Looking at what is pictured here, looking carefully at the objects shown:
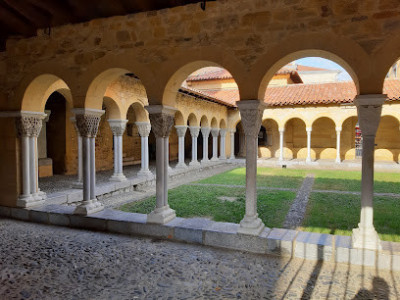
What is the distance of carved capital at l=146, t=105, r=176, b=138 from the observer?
18.4 feet

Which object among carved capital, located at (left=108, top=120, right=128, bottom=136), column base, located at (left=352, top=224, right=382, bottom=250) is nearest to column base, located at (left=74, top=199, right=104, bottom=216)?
column base, located at (left=352, top=224, right=382, bottom=250)

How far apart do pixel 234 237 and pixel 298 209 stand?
3611 mm

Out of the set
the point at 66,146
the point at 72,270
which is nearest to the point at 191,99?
the point at 66,146

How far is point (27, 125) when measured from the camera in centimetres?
682

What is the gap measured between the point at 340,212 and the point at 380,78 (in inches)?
165

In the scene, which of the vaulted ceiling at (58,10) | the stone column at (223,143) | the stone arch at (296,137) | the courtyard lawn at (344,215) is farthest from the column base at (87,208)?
the stone arch at (296,137)

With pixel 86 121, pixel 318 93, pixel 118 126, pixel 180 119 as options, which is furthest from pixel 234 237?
pixel 318 93

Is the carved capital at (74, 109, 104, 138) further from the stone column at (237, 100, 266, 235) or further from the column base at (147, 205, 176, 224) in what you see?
the stone column at (237, 100, 266, 235)

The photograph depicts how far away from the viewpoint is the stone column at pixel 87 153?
20.4ft

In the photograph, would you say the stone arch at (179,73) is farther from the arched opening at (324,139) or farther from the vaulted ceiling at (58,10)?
the arched opening at (324,139)

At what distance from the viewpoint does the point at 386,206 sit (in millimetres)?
8062

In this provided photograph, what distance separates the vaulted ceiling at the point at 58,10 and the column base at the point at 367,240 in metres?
4.51

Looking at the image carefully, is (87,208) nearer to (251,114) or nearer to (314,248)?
(251,114)

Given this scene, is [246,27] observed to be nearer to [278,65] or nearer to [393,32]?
[278,65]
